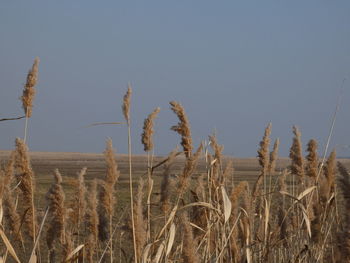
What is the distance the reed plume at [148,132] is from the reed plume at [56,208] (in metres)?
0.61

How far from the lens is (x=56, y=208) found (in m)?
3.96

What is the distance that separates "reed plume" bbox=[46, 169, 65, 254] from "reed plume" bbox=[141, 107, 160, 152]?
61 cm

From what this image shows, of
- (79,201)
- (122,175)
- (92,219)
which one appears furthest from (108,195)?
(122,175)

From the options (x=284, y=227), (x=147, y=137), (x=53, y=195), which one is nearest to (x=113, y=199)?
(x=53, y=195)

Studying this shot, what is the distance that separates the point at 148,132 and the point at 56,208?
83 cm

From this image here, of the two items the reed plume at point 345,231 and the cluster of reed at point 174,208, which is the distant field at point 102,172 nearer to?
the cluster of reed at point 174,208

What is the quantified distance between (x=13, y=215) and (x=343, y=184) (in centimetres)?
256

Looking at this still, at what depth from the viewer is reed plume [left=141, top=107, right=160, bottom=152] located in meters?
3.66

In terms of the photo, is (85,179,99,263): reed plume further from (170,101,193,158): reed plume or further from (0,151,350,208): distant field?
(170,101,193,158): reed plume

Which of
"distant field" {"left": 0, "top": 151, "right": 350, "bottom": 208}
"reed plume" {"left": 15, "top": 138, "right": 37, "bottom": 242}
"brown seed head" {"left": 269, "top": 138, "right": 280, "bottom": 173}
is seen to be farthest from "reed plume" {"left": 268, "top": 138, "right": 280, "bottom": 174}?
"reed plume" {"left": 15, "top": 138, "right": 37, "bottom": 242}

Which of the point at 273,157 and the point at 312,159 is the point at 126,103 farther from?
the point at 273,157

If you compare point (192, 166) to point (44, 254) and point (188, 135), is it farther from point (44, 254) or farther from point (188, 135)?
point (44, 254)

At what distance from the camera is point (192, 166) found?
3.75 meters

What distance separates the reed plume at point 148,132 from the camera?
366cm
